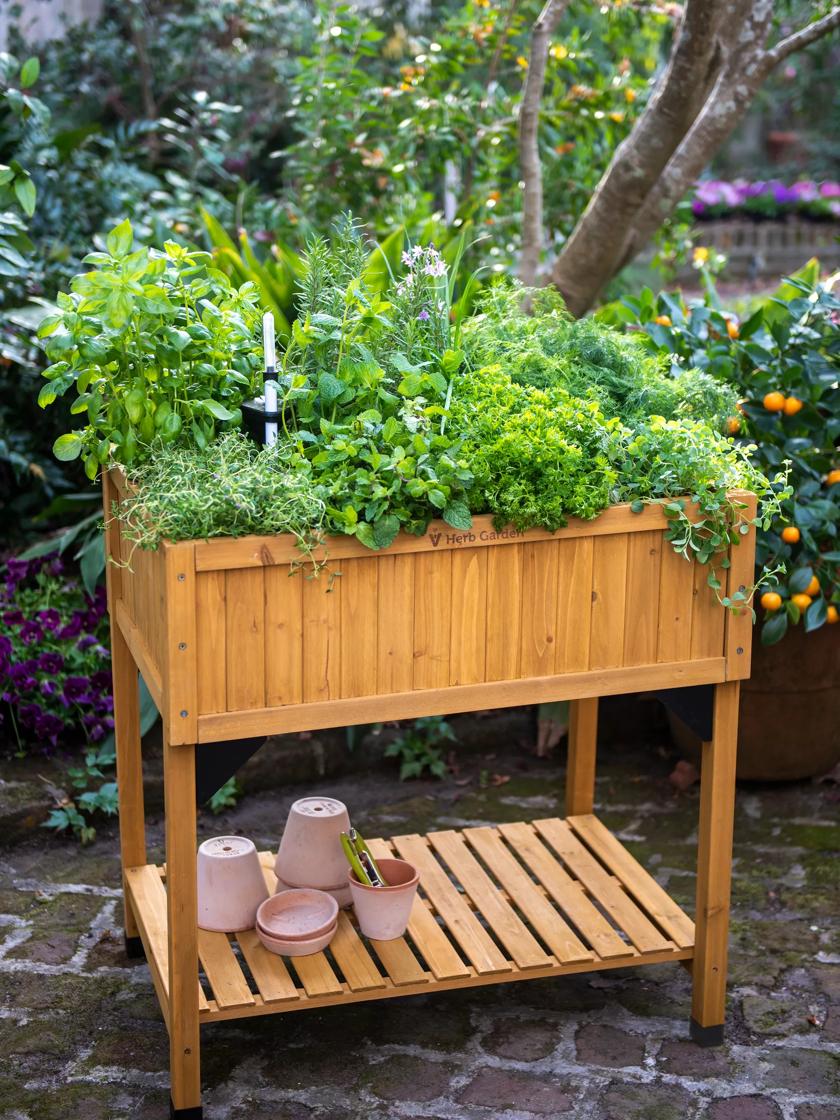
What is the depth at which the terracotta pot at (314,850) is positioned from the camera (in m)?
2.49

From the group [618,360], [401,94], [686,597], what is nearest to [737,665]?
[686,597]

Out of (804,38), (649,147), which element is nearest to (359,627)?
→ (649,147)

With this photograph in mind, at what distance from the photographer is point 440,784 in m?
3.47

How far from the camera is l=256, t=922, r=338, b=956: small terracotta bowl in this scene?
2.36 m

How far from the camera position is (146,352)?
1994 millimetres

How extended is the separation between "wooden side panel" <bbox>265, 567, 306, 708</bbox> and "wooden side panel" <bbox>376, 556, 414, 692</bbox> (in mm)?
125

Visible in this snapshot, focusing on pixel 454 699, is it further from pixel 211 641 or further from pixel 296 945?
pixel 296 945

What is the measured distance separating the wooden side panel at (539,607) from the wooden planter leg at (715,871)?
331 mm

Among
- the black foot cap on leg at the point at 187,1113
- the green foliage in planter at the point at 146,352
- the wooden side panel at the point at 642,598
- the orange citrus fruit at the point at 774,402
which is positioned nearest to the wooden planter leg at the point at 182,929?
the black foot cap on leg at the point at 187,1113

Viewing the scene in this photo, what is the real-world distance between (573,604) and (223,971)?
879mm

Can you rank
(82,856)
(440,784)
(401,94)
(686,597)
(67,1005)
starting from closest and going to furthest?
1. (686,597)
2. (67,1005)
3. (82,856)
4. (440,784)
5. (401,94)

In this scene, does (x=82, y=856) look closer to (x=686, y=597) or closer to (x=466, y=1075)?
(x=466, y=1075)

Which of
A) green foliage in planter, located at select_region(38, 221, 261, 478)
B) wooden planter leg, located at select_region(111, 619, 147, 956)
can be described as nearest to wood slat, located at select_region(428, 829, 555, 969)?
wooden planter leg, located at select_region(111, 619, 147, 956)

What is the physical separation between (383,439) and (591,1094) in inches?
46.0
